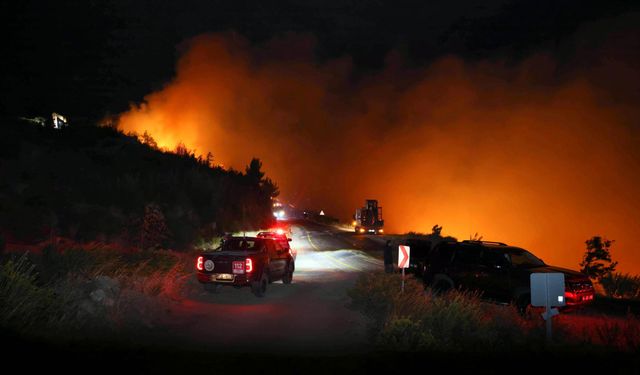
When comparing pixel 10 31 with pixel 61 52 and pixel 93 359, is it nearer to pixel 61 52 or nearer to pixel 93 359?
pixel 61 52

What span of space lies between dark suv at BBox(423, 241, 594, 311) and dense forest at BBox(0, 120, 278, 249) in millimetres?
13015

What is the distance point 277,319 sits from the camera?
38.2ft

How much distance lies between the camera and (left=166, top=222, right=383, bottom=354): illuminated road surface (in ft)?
30.0

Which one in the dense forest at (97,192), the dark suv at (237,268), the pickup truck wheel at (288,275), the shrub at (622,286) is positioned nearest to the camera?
the dark suv at (237,268)

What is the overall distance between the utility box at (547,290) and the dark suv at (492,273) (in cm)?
378

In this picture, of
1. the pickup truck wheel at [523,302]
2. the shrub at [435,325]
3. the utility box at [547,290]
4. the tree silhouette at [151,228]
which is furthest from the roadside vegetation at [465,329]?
the tree silhouette at [151,228]

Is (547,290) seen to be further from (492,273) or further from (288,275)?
(288,275)

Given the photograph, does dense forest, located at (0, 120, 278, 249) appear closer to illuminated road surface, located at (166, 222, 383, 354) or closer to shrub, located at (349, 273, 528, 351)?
illuminated road surface, located at (166, 222, 383, 354)

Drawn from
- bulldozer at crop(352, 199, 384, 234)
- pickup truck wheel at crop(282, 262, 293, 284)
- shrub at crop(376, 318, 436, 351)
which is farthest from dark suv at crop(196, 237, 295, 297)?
bulldozer at crop(352, 199, 384, 234)

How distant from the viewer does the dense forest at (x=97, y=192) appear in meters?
23.3

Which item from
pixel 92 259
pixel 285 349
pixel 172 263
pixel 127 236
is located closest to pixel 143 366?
pixel 285 349

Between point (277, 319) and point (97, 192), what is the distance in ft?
65.5

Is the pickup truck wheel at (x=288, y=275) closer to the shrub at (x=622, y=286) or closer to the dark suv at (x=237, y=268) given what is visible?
the dark suv at (x=237, y=268)

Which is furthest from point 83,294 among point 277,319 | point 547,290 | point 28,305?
point 547,290
